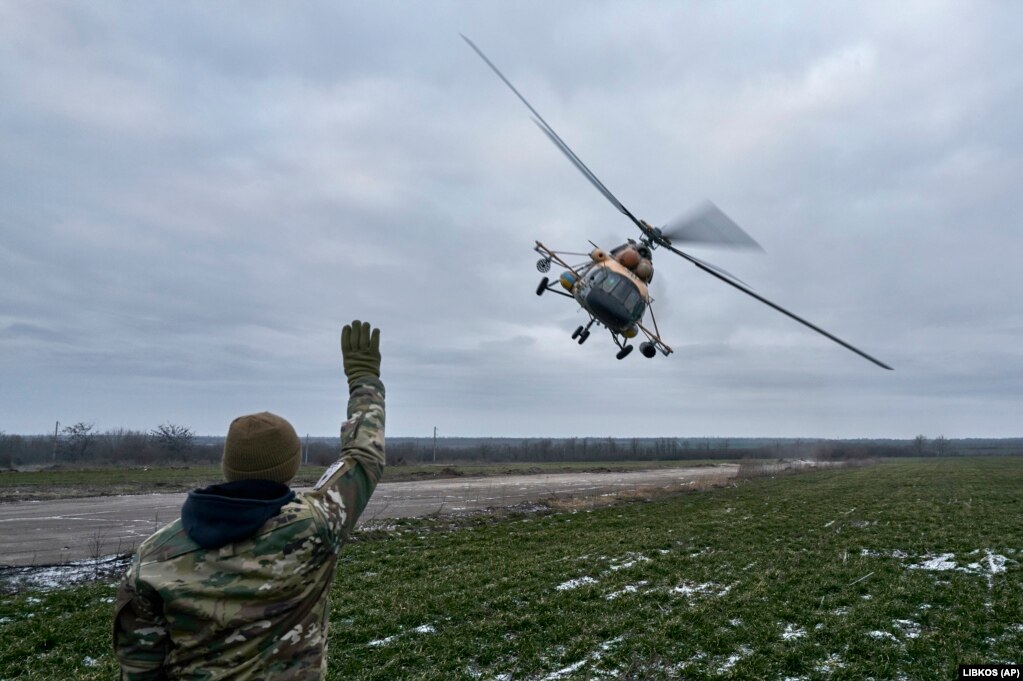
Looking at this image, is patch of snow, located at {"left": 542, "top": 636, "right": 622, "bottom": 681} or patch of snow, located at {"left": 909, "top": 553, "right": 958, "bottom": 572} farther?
patch of snow, located at {"left": 909, "top": 553, "right": 958, "bottom": 572}

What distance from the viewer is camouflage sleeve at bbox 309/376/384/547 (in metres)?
2.58

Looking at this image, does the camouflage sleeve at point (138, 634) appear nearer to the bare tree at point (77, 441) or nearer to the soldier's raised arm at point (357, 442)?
the soldier's raised arm at point (357, 442)

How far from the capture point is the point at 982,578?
1131 centimetres

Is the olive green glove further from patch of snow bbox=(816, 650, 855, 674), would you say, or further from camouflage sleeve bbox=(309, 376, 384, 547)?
patch of snow bbox=(816, 650, 855, 674)

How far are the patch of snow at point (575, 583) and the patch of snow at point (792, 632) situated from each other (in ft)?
11.3

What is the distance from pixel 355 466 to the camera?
2713 millimetres

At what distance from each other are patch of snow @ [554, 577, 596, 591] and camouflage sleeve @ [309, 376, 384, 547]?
28.6ft

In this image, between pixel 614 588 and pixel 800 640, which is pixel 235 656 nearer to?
pixel 800 640

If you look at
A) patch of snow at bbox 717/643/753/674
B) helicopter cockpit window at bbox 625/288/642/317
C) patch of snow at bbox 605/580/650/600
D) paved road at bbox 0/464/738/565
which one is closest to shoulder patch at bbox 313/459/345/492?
patch of snow at bbox 717/643/753/674

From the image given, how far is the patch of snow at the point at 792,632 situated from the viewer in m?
8.02

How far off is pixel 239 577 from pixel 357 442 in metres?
0.69

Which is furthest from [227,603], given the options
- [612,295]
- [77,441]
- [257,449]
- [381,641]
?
[77,441]

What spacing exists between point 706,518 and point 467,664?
50.1ft

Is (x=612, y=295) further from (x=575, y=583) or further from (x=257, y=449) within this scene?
(x=257, y=449)
